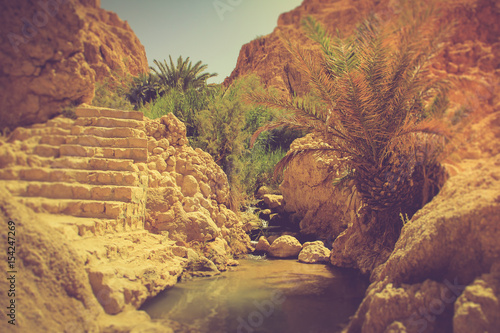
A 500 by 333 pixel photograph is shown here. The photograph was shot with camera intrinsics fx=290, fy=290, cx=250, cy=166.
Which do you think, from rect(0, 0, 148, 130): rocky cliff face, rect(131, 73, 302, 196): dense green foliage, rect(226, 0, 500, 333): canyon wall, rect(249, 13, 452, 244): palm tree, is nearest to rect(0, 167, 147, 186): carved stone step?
rect(0, 0, 148, 130): rocky cliff face

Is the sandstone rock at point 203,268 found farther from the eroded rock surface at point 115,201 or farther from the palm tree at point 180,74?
the palm tree at point 180,74

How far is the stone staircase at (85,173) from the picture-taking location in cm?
254

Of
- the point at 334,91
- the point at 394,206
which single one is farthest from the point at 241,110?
the point at 394,206

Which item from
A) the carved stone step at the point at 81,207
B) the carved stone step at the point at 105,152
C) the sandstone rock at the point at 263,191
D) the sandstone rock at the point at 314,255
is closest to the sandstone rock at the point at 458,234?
the carved stone step at the point at 81,207

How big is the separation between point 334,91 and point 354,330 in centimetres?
299

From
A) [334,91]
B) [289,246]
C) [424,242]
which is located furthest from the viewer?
[289,246]

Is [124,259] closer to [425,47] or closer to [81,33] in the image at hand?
[81,33]

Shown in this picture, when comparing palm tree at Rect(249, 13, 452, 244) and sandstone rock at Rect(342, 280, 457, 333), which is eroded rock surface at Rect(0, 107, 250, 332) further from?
palm tree at Rect(249, 13, 452, 244)

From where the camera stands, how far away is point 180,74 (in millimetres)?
12164

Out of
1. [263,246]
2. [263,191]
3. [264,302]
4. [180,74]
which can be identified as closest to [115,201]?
[264,302]

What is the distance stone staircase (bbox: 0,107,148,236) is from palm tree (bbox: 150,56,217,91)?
24.9 feet

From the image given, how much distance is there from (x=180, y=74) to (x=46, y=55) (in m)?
9.97

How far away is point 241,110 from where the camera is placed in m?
9.50

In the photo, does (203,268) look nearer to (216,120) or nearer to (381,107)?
(381,107)
